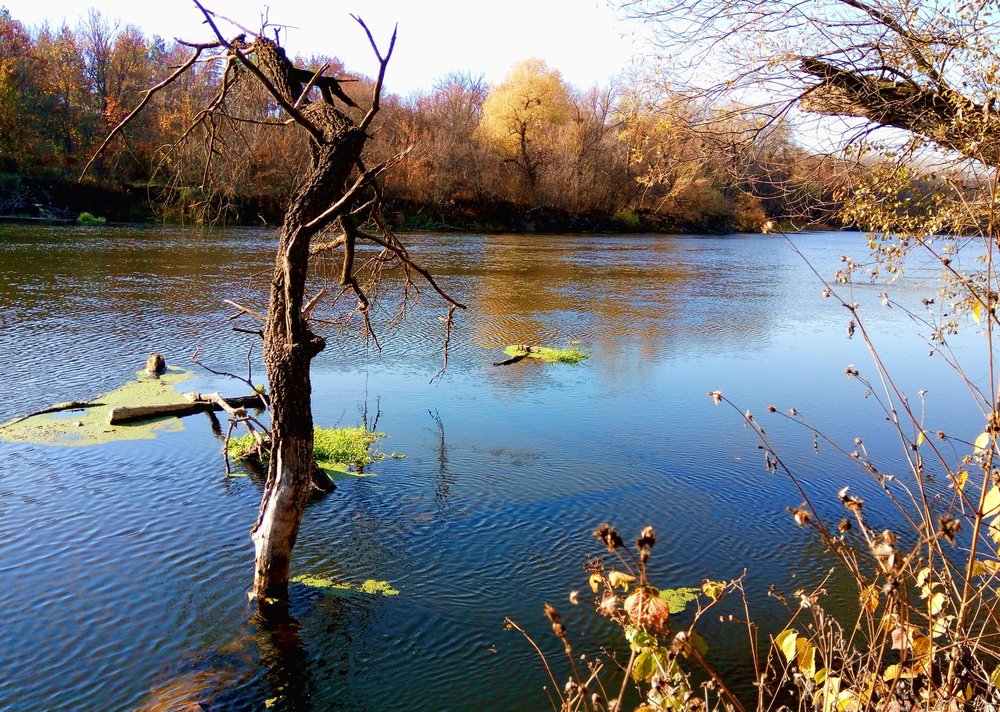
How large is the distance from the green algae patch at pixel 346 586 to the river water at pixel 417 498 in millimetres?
103

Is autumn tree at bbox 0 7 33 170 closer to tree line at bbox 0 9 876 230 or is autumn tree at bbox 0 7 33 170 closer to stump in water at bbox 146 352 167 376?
tree line at bbox 0 9 876 230

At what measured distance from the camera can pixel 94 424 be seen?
9633mm

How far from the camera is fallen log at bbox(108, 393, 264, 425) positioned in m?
9.80

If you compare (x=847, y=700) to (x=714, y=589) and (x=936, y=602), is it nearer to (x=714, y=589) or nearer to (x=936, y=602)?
(x=936, y=602)

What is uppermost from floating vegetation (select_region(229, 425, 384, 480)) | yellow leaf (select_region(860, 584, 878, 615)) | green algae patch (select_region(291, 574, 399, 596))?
yellow leaf (select_region(860, 584, 878, 615))

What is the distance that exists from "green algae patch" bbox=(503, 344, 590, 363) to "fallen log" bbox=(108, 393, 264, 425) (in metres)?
5.07

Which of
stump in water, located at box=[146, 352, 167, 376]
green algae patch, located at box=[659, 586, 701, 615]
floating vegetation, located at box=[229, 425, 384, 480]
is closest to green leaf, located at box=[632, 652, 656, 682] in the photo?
green algae patch, located at box=[659, 586, 701, 615]

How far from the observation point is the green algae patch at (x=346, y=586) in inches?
247

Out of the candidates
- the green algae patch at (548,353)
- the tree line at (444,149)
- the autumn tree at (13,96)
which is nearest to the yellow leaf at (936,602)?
the green algae patch at (548,353)

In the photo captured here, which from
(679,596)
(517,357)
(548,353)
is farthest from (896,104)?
(548,353)

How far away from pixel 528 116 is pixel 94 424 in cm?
4283

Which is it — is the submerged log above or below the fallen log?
above

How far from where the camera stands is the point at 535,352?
1455cm

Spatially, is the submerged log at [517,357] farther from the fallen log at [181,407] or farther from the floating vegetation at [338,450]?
the fallen log at [181,407]
